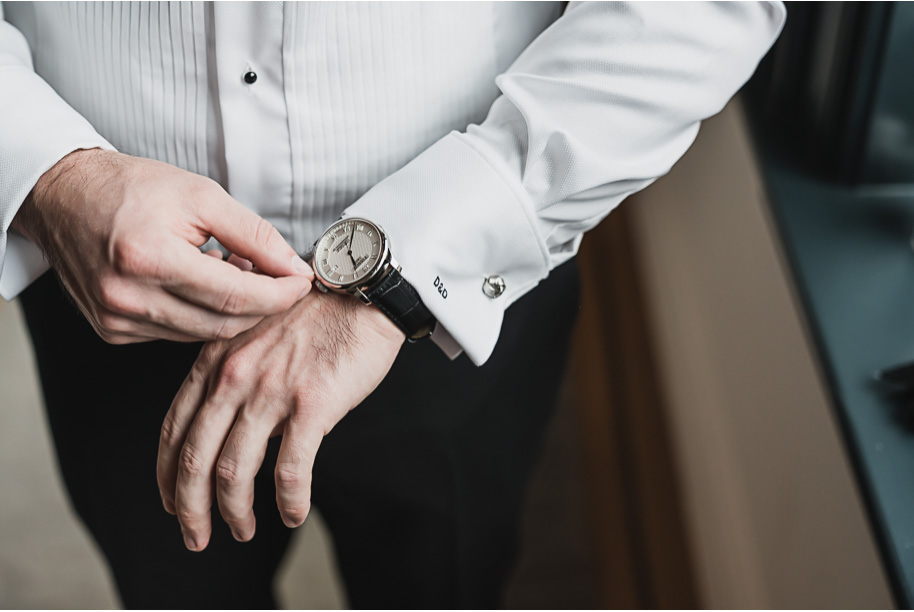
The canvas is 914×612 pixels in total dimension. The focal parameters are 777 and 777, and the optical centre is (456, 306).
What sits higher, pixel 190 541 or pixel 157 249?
pixel 157 249

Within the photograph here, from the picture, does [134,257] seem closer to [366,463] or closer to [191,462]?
[191,462]

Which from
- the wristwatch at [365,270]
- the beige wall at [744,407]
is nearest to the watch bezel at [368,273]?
the wristwatch at [365,270]

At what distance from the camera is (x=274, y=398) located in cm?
46

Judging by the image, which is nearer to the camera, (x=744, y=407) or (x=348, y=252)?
(x=348, y=252)

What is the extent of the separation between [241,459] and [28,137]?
23 cm

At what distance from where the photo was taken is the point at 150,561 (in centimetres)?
72

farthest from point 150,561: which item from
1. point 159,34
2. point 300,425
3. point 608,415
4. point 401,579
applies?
point 608,415

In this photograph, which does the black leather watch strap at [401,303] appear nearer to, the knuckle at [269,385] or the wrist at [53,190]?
the knuckle at [269,385]

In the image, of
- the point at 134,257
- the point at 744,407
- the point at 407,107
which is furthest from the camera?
the point at 744,407

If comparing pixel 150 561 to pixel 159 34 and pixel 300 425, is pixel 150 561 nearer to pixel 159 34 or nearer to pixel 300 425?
pixel 300 425

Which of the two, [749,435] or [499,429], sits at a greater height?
[499,429]

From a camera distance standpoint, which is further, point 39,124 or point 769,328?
point 769,328

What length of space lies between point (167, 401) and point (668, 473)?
0.84 m

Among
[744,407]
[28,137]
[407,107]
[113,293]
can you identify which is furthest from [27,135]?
[744,407]
